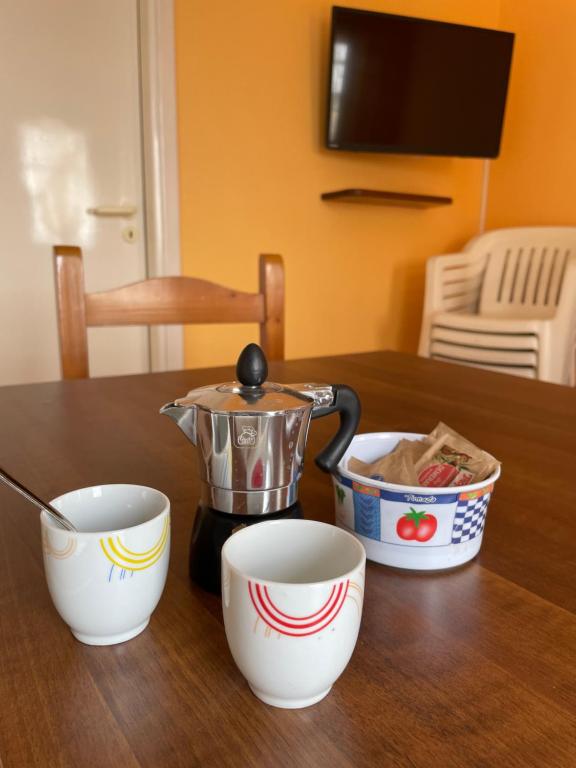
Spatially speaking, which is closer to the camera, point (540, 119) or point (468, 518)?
point (468, 518)

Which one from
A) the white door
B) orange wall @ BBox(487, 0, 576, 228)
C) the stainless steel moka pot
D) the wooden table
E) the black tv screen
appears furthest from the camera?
orange wall @ BBox(487, 0, 576, 228)

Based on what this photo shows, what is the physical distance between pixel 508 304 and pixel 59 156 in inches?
68.8


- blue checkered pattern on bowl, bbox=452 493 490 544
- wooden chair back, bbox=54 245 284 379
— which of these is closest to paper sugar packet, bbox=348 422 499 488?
blue checkered pattern on bowl, bbox=452 493 490 544

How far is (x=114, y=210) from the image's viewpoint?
6.76 feet

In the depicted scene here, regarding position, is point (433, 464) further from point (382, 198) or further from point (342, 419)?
point (382, 198)

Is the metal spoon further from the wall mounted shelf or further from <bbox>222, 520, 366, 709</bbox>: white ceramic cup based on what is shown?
the wall mounted shelf

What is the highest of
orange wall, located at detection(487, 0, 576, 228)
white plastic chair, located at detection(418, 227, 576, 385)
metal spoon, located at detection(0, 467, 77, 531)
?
orange wall, located at detection(487, 0, 576, 228)

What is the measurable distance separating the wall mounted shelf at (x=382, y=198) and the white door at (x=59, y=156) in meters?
0.73

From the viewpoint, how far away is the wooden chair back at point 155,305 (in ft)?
3.65

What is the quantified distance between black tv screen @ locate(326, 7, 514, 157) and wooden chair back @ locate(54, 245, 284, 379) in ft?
4.05

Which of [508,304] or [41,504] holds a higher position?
[41,504]

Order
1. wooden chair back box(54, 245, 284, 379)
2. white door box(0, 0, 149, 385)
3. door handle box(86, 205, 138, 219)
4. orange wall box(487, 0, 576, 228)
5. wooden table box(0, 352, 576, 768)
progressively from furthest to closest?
orange wall box(487, 0, 576, 228), door handle box(86, 205, 138, 219), white door box(0, 0, 149, 385), wooden chair back box(54, 245, 284, 379), wooden table box(0, 352, 576, 768)

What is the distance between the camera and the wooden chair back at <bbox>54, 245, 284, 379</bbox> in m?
1.11

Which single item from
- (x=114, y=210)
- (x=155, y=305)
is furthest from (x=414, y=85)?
(x=155, y=305)
